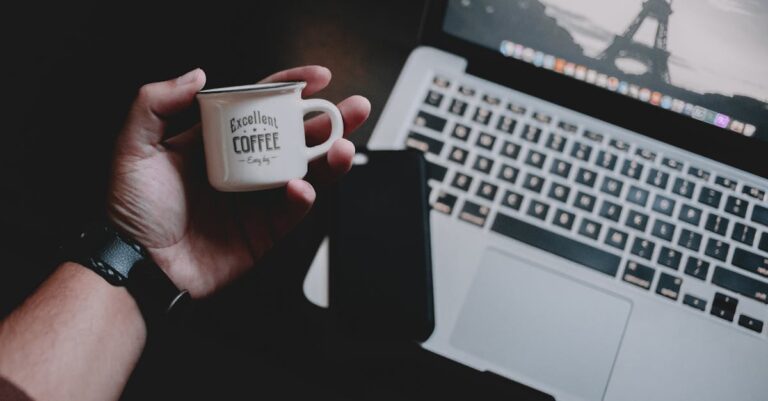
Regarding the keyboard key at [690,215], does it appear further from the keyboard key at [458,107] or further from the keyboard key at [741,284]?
the keyboard key at [458,107]

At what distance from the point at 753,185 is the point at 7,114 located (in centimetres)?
118

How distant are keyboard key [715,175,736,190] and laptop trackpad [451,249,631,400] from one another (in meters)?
0.23

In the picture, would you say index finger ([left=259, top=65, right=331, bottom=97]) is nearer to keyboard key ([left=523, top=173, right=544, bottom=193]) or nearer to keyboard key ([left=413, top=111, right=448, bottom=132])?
keyboard key ([left=413, top=111, right=448, bottom=132])

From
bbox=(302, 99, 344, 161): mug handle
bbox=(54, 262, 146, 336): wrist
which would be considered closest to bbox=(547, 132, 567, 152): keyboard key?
bbox=(302, 99, 344, 161): mug handle

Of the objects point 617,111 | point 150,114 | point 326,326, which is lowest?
point 326,326

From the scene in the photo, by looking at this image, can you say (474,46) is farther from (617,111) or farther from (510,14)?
(617,111)

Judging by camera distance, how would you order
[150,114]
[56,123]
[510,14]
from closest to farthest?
[150,114] → [510,14] → [56,123]

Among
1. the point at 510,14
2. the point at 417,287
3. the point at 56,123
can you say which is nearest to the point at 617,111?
the point at 510,14

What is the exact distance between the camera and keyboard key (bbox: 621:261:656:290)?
74 cm

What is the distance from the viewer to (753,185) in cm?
79

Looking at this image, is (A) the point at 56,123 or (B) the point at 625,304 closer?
(B) the point at 625,304

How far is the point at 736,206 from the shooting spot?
2.56ft

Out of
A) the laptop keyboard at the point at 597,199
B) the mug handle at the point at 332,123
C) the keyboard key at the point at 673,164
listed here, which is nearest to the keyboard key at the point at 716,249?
the laptop keyboard at the point at 597,199

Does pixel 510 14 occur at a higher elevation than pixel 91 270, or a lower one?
higher
